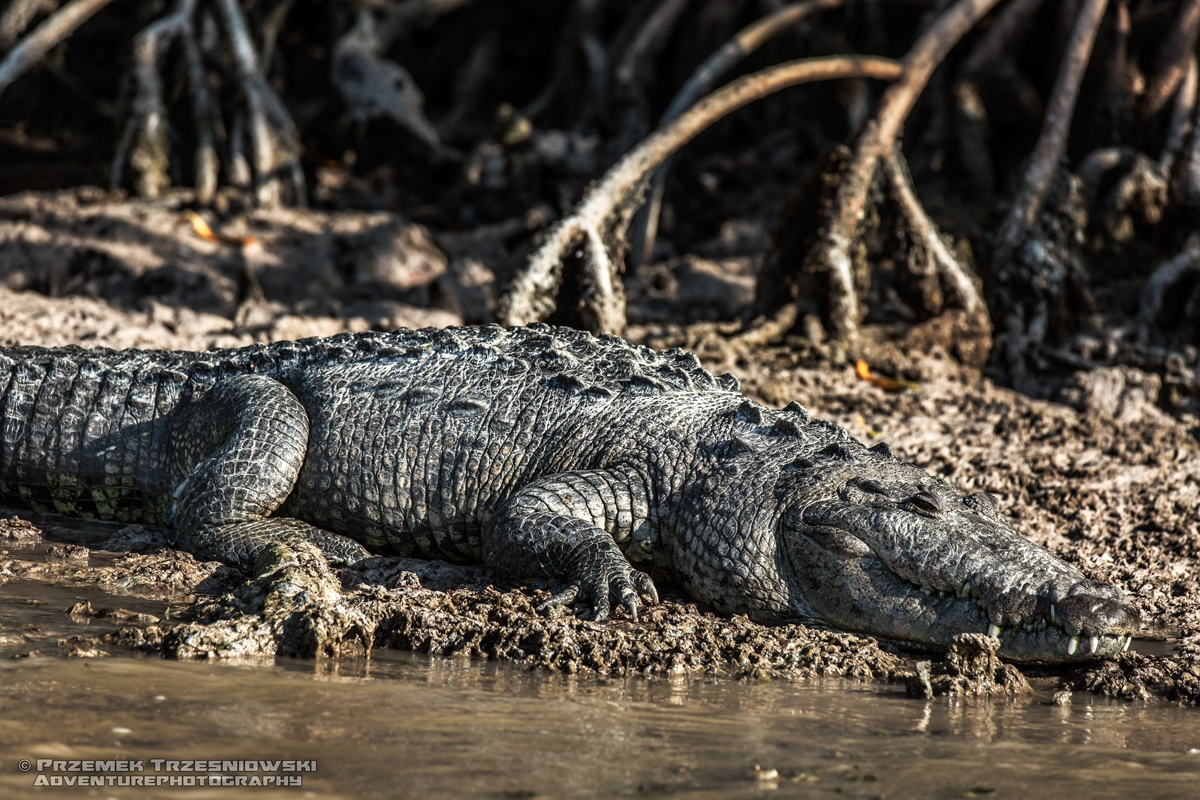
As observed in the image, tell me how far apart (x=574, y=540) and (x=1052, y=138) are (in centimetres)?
530

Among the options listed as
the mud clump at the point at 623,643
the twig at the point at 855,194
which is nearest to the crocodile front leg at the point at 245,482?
the mud clump at the point at 623,643

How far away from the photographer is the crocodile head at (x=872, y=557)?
316 centimetres

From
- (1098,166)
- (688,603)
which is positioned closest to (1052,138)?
(1098,166)

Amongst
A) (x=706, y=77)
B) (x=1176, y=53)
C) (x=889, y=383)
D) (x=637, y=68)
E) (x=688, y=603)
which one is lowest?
(x=688, y=603)

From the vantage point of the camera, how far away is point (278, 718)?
94.7 inches

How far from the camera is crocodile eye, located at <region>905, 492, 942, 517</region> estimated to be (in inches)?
137

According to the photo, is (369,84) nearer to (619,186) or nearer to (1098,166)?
(619,186)

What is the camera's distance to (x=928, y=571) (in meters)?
3.34

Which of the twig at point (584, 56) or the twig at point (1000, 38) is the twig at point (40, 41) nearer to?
the twig at point (584, 56)

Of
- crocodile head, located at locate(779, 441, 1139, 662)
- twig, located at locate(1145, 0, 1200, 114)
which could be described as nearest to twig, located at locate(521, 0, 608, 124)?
twig, located at locate(1145, 0, 1200, 114)

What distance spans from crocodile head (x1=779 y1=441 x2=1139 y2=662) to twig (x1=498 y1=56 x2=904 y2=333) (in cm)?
266

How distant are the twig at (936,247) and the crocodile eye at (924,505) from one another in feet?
12.1

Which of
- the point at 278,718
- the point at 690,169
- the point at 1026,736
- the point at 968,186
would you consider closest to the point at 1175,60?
the point at 968,186

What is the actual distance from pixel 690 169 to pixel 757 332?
3989mm
